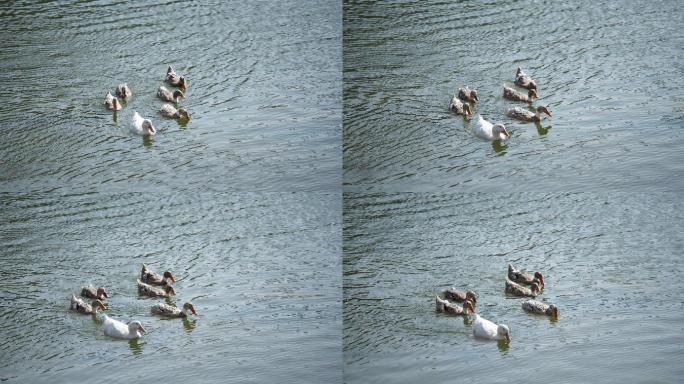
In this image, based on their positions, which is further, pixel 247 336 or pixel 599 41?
pixel 599 41

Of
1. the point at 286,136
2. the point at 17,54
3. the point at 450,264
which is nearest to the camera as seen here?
the point at 450,264

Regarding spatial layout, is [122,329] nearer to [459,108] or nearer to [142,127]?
[142,127]

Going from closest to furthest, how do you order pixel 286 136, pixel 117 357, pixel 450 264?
pixel 117 357
pixel 450 264
pixel 286 136

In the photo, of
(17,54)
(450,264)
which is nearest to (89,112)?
(17,54)

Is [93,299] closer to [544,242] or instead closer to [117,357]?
[117,357]

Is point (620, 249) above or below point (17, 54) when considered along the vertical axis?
below

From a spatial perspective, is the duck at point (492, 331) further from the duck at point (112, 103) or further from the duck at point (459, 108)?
the duck at point (112, 103)

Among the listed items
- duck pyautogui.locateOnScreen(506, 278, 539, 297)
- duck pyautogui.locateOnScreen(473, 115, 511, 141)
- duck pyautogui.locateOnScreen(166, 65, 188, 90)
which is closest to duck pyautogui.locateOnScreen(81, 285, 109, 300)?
duck pyautogui.locateOnScreen(166, 65, 188, 90)
